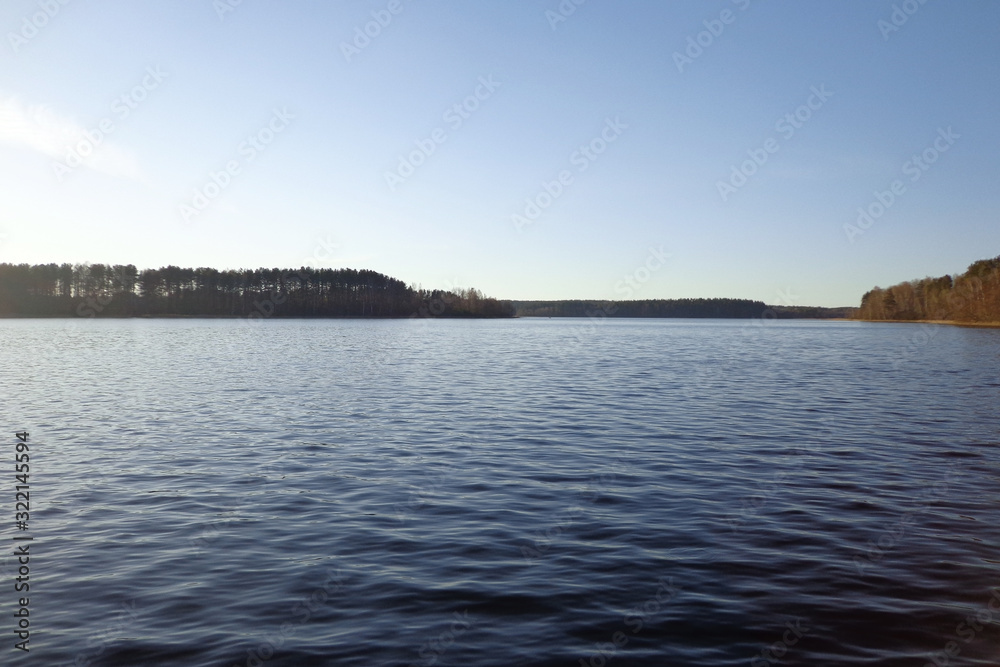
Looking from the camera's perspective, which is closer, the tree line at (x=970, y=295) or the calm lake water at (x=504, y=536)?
the calm lake water at (x=504, y=536)

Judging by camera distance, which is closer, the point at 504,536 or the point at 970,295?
the point at 504,536

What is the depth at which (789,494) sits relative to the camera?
1473 centimetres

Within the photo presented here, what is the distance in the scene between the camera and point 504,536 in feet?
38.4

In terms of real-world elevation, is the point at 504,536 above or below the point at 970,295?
below

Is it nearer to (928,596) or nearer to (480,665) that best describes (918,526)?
(928,596)

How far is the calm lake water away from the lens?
7.95m

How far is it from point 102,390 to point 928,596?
35.5 metres

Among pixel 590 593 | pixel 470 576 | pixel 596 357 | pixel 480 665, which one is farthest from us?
pixel 596 357

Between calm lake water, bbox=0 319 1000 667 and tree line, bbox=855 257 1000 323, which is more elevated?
tree line, bbox=855 257 1000 323

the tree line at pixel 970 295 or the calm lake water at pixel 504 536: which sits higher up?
the tree line at pixel 970 295

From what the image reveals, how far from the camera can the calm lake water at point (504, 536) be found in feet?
26.1

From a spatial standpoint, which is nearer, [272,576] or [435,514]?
[272,576]

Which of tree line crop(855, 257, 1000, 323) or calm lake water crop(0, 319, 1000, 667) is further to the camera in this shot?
tree line crop(855, 257, 1000, 323)

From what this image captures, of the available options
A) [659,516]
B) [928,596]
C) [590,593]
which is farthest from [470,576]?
[928,596]
